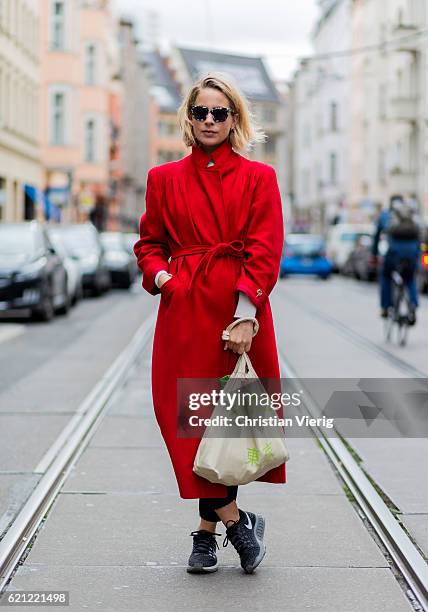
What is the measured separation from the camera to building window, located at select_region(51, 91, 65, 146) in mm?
59625

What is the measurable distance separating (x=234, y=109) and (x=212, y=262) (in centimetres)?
61

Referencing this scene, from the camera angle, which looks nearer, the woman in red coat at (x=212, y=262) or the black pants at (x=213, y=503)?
the woman in red coat at (x=212, y=262)

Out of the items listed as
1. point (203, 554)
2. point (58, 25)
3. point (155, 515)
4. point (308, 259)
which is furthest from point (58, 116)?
point (203, 554)

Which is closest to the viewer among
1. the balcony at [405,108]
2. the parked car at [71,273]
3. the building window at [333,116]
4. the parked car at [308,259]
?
the parked car at [71,273]

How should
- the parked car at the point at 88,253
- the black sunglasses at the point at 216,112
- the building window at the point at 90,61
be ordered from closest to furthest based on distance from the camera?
the black sunglasses at the point at 216,112
the parked car at the point at 88,253
the building window at the point at 90,61

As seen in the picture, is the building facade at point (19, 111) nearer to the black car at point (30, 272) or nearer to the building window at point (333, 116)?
the black car at point (30, 272)

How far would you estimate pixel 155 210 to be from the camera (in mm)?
5195

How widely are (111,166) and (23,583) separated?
71837 mm

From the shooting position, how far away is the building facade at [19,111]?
45.2m

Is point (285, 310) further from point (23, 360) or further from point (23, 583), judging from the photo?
point (23, 583)

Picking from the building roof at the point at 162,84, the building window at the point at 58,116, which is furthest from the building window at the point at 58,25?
the building roof at the point at 162,84

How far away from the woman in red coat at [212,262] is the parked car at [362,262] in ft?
113

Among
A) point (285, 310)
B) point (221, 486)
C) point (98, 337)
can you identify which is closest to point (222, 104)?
point (221, 486)

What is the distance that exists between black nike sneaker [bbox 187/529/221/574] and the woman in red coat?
13 cm
